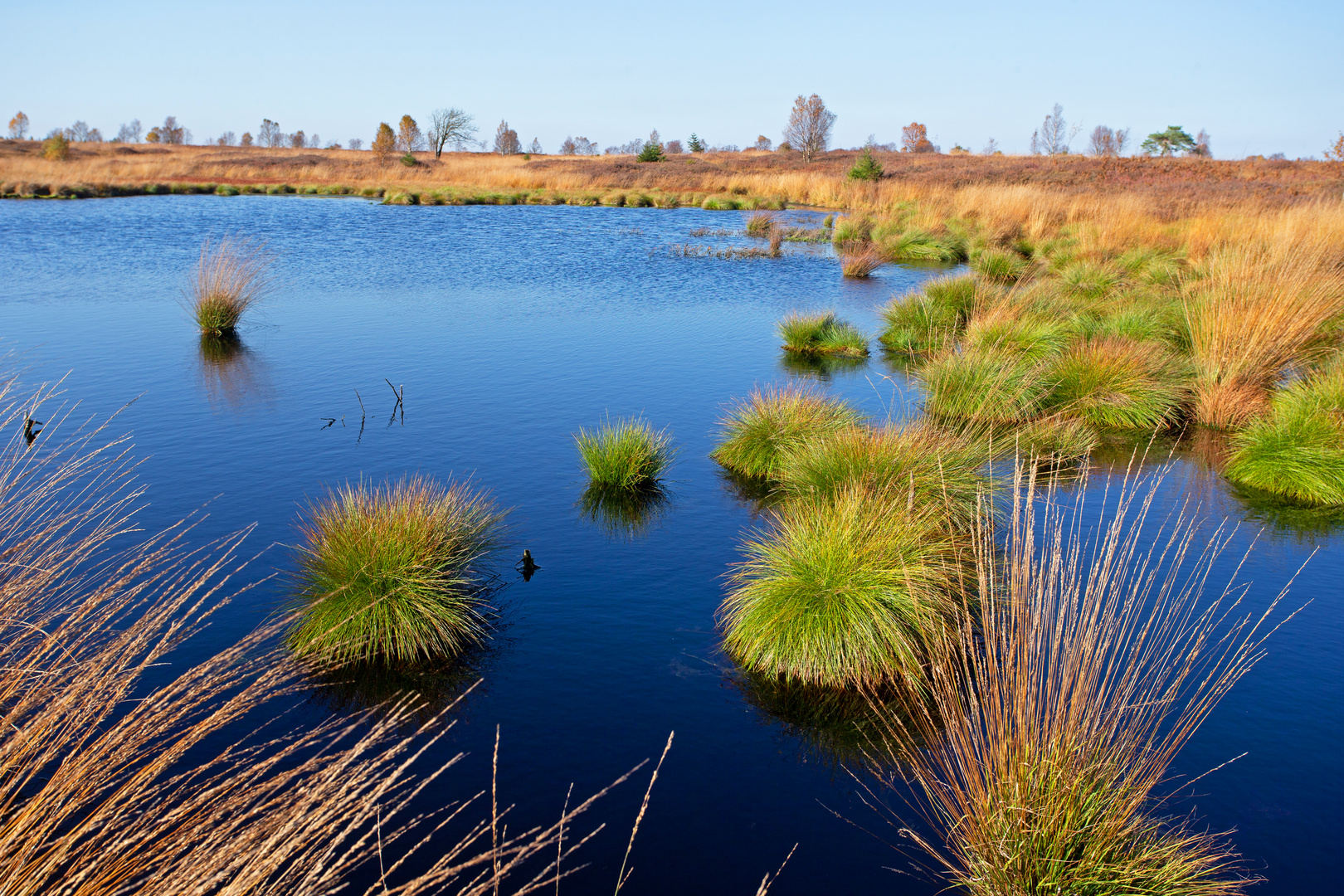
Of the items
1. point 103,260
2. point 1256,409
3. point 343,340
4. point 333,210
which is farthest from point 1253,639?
point 333,210

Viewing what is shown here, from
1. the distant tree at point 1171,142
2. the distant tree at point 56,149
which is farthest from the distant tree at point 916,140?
the distant tree at point 56,149

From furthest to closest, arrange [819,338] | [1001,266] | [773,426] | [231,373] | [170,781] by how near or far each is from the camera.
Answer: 1. [1001,266]
2. [819,338]
3. [231,373]
4. [773,426]
5. [170,781]

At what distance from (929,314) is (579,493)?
7.68 meters

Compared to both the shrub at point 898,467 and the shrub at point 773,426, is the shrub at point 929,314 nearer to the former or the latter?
the shrub at point 773,426

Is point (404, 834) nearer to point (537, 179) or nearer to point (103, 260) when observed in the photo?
point (103, 260)

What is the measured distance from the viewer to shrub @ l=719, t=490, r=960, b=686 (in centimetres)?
532

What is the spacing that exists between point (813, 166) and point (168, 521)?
Result: 171 feet

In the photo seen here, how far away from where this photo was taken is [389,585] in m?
5.65

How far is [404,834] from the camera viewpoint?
4.12m

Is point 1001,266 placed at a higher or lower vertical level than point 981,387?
higher

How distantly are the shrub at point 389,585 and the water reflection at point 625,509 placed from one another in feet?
4.78

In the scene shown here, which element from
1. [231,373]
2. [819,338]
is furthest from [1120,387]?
[231,373]

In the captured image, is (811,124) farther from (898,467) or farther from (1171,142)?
(898,467)

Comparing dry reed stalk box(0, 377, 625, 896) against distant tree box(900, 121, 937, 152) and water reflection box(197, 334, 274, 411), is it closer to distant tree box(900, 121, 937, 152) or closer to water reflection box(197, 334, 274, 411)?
water reflection box(197, 334, 274, 411)
